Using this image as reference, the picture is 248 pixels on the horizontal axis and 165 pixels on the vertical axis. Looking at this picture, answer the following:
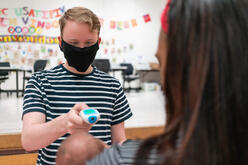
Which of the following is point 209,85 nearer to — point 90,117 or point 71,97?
point 90,117

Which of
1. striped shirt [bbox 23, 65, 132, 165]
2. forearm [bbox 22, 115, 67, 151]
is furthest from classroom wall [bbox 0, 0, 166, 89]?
forearm [bbox 22, 115, 67, 151]

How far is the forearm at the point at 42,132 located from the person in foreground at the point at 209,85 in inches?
23.4

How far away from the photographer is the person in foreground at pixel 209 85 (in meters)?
0.47

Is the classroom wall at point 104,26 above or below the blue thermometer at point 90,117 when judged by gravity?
above

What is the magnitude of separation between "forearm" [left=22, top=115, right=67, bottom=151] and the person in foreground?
595mm

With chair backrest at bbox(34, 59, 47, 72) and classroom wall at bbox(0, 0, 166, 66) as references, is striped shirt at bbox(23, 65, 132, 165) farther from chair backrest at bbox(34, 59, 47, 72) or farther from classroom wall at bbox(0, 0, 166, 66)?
classroom wall at bbox(0, 0, 166, 66)

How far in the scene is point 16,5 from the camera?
7410 millimetres

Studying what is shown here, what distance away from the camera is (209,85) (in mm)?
478

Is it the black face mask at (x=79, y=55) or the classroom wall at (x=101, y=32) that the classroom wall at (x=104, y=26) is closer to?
the classroom wall at (x=101, y=32)

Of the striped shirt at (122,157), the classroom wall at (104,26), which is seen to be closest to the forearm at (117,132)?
the striped shirt at (122,157)

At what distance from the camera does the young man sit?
1204 millimetres

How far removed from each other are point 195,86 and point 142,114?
490 centimetres

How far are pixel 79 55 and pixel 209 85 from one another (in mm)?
920

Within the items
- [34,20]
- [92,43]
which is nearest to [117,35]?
[34,20]
